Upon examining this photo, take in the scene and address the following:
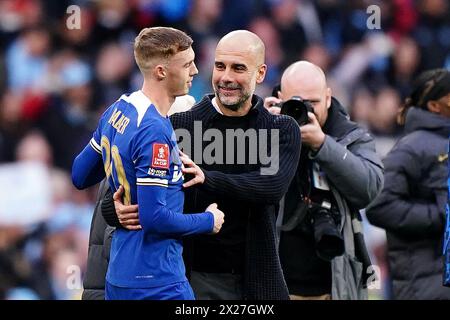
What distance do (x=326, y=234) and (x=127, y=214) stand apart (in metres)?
1.22

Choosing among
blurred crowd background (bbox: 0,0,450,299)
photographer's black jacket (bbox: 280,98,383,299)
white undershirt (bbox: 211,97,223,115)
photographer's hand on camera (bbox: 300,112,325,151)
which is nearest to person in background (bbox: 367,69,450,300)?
photographer's black jacket (bbox: 280,98,383,299)

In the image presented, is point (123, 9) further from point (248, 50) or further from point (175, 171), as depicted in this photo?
point (175, 171)

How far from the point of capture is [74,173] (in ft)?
14.4

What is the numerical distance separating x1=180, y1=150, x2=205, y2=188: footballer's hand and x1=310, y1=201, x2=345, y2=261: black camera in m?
0.94

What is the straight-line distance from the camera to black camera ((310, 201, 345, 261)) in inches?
198

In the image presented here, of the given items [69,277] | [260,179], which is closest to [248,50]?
[260,179]

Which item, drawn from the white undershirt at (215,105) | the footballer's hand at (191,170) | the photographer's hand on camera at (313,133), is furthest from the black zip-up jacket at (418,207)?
the footballer's hand at (191,170)

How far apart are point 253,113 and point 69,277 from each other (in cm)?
321

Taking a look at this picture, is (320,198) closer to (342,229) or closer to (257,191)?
(342,229)

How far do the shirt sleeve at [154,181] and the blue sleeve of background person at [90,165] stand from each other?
380mm

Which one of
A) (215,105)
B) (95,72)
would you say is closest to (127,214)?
(215,105)

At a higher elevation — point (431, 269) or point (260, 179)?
point (260, 179)

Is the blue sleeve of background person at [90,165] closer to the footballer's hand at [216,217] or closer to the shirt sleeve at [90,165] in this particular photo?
the shirt sleeve at [90,165]

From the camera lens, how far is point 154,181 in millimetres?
3965
